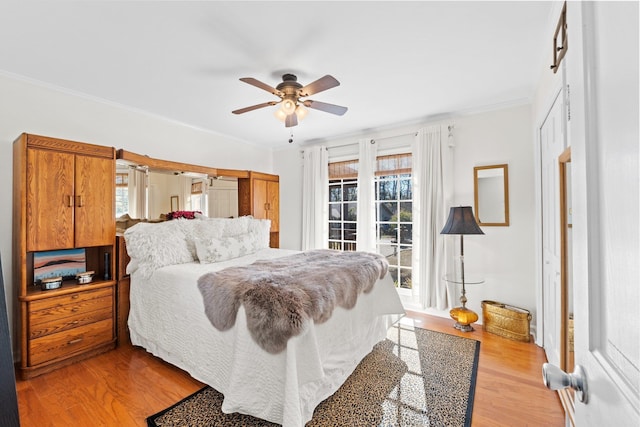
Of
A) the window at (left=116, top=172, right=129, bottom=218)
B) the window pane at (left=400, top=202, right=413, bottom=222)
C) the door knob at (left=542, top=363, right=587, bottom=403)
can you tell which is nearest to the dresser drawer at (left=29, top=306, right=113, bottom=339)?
the window at (left=116, top=172, right=129, bottom=218)

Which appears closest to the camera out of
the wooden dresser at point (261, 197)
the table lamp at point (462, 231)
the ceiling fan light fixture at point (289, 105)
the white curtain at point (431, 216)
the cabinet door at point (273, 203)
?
the ceiling fan light fixture at point (289, 105)

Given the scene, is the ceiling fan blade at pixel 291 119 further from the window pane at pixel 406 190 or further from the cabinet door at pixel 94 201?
the window pane at pixel 406 190

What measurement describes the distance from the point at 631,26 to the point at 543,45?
2.34m

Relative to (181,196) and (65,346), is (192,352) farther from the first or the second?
(181,196)

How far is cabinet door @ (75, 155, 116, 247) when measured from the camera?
2.58m

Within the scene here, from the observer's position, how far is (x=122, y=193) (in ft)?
9.81

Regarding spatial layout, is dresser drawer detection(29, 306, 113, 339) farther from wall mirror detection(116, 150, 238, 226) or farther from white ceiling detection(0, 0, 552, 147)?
white ceiling detection(0, 0, 552, 147)

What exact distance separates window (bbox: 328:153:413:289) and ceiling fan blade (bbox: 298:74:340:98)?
6.81ft

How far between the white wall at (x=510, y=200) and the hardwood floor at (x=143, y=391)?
2.38 ft

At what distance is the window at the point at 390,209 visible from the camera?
406 centimetres

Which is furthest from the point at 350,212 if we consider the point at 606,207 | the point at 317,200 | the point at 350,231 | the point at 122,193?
the point at 606,207

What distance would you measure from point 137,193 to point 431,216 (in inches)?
139

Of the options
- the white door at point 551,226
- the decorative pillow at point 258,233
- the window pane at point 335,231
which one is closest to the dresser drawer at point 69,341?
the decorative pillow at point 258,233

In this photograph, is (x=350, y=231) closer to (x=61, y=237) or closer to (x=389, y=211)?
(x=389, y=211)
